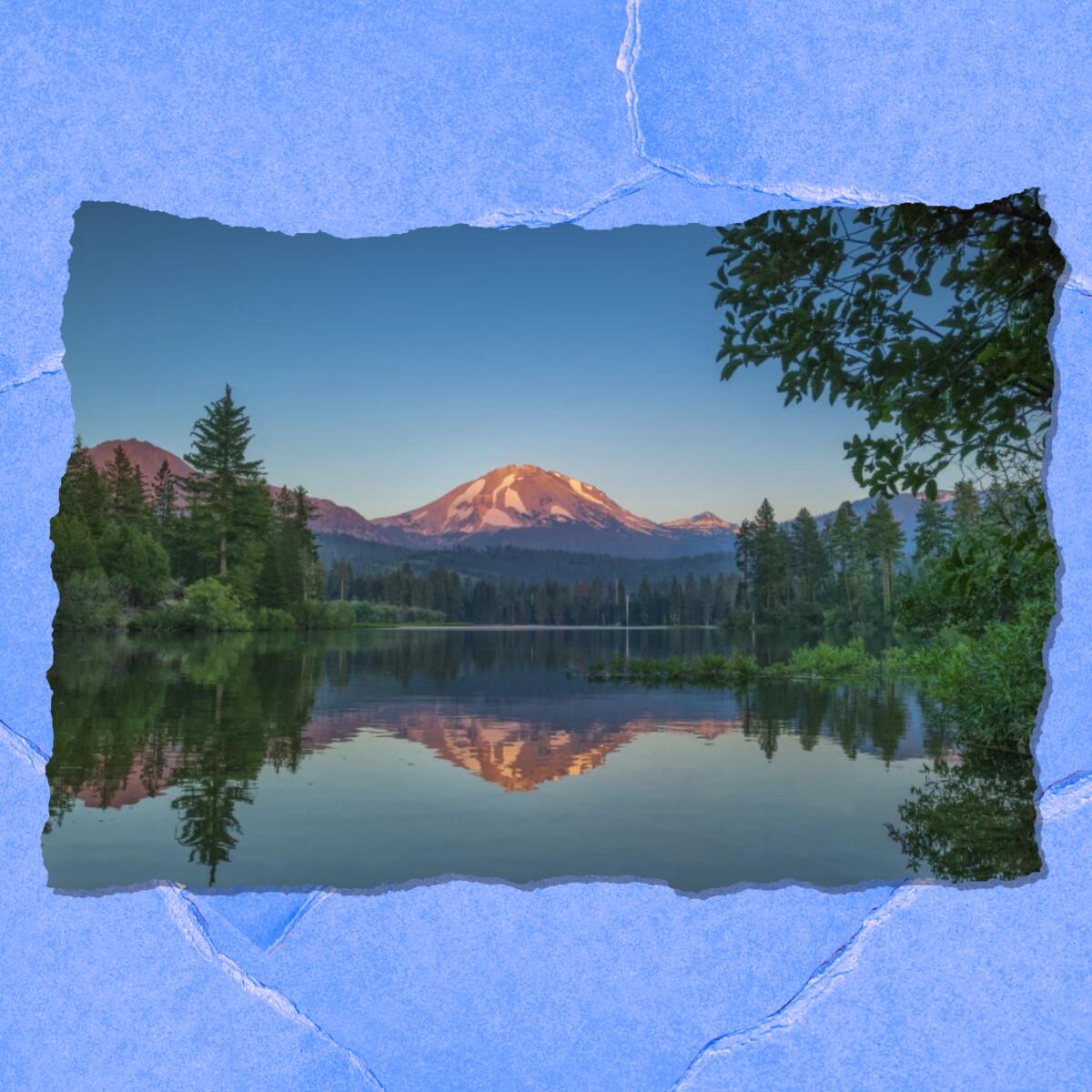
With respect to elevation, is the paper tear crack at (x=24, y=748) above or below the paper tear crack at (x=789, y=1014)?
above

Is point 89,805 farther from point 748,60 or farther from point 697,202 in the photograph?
point 748,60

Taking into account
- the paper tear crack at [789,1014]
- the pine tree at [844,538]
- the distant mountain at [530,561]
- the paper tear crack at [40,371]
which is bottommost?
the paper tear crack at [789,1014]

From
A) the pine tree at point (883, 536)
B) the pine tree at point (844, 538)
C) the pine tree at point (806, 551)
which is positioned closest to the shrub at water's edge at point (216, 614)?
the pine tree at point (806, 551)

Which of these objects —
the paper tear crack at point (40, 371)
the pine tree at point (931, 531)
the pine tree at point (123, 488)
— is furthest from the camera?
the pine tree at point (931, 531)

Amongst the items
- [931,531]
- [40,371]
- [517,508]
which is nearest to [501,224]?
[517,508]

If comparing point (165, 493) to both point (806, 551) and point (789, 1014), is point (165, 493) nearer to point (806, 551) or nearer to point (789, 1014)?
point (806, 551)

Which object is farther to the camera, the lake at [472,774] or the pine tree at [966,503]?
the pine tree at [966,503]

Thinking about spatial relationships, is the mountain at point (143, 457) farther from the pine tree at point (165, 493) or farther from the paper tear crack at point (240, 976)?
the paper tear crack at point (240, 976)

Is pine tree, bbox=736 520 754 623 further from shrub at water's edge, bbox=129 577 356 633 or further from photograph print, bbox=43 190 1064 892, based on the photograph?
shrub at water's edge, bbox=129 577 356 633

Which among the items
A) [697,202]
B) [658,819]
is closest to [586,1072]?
[658,819]
